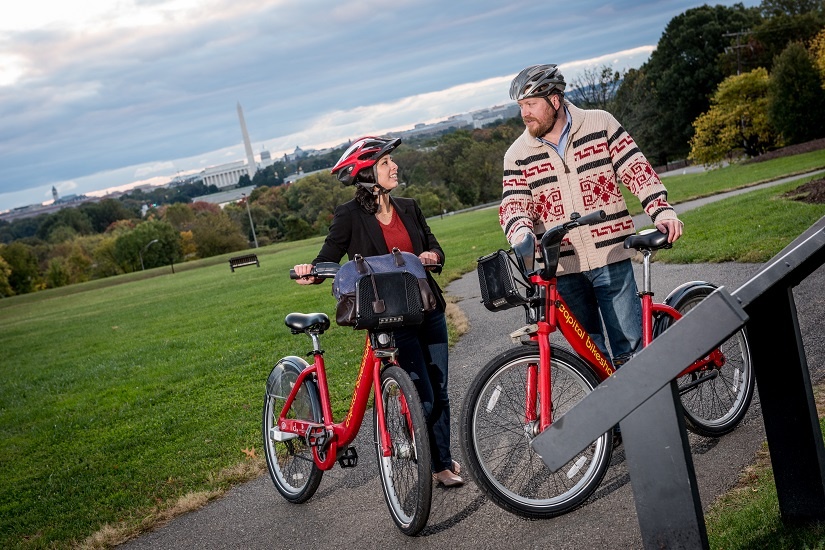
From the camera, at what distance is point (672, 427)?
2283 mm

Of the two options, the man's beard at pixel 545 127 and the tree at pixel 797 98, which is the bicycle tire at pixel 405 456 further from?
the tree at pixel 797 98

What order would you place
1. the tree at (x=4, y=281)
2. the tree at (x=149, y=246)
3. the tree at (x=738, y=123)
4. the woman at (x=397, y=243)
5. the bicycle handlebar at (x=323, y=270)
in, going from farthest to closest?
1. the tree at (x=149, y=246)
2. the tree at (x=4, y=281)
3. the tree at (x=738, y=123)
4. the woman at (x=397, y=243)
5. the bicycle handlebar at (x=323, y=270)

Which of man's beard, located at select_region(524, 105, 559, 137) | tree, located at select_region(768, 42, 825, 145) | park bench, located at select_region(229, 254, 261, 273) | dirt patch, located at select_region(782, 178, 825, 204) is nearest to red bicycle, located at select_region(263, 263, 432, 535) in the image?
man's beard, located at select_region(524, 105, 559, 137)

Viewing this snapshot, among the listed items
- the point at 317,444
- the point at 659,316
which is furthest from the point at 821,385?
the point at 317,444

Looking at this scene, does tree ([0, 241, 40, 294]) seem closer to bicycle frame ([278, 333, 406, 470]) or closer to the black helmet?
bicycle frame ([278, 333, 406, 470])

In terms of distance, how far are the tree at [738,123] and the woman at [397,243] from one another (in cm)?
5412

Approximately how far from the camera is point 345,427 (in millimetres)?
4844

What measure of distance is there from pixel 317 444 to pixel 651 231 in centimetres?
224

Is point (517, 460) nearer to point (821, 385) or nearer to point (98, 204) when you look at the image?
point (821, 385)

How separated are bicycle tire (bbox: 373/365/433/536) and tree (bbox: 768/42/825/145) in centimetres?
5138

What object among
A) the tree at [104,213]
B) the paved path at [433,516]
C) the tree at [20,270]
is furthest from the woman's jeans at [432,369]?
the tree at [104,213]

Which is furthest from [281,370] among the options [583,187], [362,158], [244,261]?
[244,261]

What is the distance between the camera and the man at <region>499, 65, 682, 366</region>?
4586 mm

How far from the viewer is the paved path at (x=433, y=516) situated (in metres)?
4.10
